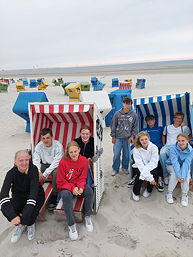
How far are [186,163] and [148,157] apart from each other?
0.63 meters

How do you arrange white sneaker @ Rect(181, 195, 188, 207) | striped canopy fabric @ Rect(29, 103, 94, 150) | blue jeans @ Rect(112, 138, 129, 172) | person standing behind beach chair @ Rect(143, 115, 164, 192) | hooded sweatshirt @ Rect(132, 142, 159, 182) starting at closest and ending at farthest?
white sneaker @ Rect(181, 195, 188, 207) → hooded sweatshirt @ Rect(132, 142, 159, 182) → striped canopy fabric @ Rect(29, 103, 94, 150) → blue jeans @ Rect(112, 138, 129, 172) → person standing behind beach chair @ Rect(143, 115, 164, 192)

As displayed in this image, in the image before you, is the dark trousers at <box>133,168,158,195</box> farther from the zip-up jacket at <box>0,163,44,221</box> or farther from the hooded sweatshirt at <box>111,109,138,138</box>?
the zip-up jacket at <box>0,163,44,221</box>

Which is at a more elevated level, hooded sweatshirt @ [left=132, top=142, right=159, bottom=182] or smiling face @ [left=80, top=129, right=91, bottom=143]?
smiling face @ [left=80, top=129, right=91, bottom=143]

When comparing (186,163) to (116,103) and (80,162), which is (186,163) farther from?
(116,103)

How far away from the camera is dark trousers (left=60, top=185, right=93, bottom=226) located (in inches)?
121

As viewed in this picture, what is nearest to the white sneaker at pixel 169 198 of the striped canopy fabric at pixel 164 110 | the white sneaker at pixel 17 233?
the striped canopy fabric at pixel 164 110

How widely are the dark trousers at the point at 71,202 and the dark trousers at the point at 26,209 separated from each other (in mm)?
363

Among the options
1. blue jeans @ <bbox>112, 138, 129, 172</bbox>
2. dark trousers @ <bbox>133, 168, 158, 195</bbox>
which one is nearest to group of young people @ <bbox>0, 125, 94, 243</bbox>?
dark trousers @ <bbox>133, 168, 158, 195</bbox>

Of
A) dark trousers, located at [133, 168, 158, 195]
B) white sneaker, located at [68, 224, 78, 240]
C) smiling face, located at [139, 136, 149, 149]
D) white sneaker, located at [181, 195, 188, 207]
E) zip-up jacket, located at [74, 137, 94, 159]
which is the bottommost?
white sneaker, located at [68, 224, 78, 240]

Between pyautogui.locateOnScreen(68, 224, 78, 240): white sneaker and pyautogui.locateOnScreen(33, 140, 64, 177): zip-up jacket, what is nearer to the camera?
pyautogui.locateOnScreen(68, 224, 78, 240): white sneaker

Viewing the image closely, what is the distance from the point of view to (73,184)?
131 inches

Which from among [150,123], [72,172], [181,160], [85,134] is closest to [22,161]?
[72,172]

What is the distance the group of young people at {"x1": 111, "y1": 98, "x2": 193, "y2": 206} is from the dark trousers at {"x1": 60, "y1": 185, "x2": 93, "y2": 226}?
3.31ft

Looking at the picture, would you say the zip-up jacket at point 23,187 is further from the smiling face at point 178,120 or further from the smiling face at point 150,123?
the smiling face at point 178,120
